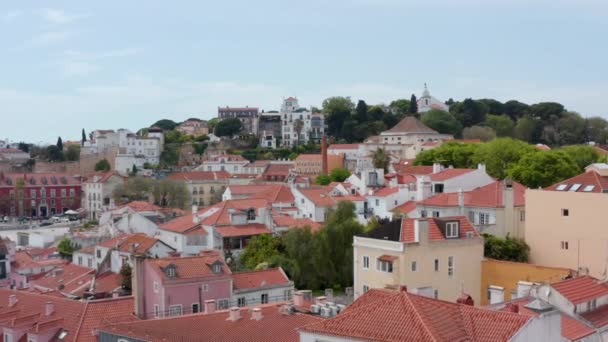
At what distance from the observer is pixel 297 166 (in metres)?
102

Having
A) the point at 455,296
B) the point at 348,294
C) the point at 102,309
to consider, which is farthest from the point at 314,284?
the point at 102,309

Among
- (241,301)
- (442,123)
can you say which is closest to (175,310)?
(241,301)

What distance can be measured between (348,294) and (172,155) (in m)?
92.8

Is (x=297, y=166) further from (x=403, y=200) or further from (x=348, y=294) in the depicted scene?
(x=348, y=294)

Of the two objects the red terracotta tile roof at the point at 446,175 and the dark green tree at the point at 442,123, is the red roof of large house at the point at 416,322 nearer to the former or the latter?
the red terracotta tile roof at the point at 446,175

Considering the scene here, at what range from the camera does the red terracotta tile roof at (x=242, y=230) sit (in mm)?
46094

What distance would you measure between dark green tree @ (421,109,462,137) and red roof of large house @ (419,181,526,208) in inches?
3037

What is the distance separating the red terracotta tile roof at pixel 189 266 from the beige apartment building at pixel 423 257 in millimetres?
5840

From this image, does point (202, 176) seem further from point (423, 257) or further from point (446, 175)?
point (423, 257)

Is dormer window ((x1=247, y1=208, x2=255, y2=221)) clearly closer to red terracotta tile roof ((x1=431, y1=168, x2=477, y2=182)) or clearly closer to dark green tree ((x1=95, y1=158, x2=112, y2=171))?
red terracotta tile roof ((x1=431, y1=168, x2=477, y2=182))

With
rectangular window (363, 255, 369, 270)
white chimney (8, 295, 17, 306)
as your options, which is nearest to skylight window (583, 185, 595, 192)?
rectangular window (363, 255, 369, 270)

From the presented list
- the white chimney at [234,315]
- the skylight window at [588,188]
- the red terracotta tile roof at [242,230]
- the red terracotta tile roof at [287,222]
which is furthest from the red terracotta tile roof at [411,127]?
the white chimney at [234,315]

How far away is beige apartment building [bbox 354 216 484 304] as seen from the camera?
97.7 feet

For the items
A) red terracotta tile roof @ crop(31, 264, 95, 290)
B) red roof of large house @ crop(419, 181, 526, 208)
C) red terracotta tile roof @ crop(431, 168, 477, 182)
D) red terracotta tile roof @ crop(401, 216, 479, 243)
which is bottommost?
A: red terracotta tile roof @ crop(31, 264, 95, 290)
